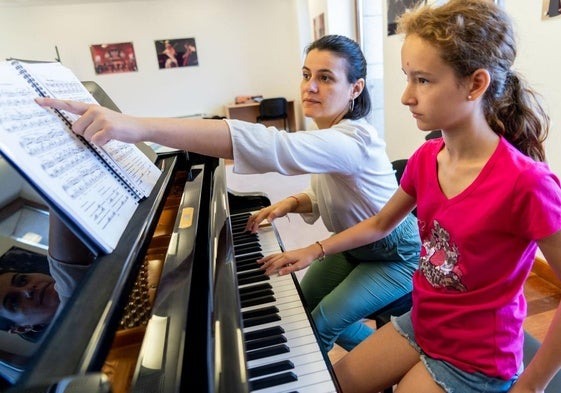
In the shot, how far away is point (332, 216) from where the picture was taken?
1.33 metres

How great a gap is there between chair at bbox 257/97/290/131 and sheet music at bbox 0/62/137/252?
6.58 meters

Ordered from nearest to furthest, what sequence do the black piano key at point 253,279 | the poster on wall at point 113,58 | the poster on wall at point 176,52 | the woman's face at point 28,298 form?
the woman's face at point 28,298 < the black piano key at point 253,279 < the poster on wall at point 113,58 < the poster on wall at point 176,52

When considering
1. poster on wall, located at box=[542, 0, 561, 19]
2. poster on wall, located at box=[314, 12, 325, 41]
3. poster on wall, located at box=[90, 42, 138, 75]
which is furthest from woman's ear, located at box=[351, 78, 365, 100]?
poster on wall, located at box=[90, 42, 138, 75]

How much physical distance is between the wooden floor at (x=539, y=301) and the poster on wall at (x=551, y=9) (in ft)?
4.06

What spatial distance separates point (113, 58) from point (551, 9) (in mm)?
7162

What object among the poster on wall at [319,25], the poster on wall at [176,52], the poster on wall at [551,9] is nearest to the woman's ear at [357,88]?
the poster on wall at [551,9]

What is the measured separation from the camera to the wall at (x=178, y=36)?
694 cm

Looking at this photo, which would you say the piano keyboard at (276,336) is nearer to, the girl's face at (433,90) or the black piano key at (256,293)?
the black piano key at (256,293)

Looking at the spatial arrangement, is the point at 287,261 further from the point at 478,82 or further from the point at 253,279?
the point at 478,82

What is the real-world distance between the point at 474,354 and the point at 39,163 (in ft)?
2.92

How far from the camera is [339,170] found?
1061 millimetres

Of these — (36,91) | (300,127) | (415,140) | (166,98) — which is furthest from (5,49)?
(36,91)

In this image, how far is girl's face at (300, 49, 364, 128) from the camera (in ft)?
4.00

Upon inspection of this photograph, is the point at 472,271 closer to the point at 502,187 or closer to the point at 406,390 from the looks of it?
the point at 502,187
